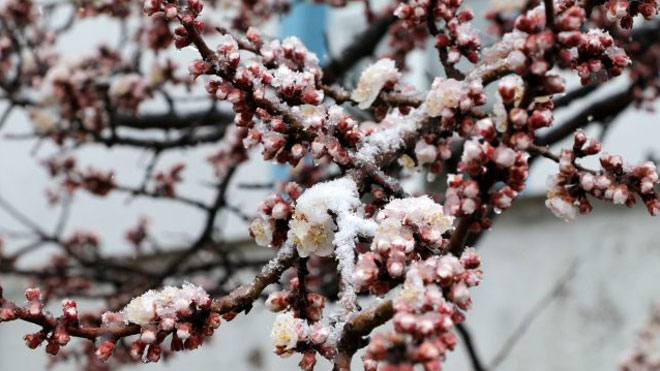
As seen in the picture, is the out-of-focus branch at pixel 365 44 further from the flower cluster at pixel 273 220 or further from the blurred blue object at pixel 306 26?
the flower cluster at pixel 273 220

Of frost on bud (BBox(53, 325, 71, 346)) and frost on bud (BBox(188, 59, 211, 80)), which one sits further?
frost on bud (BBox(188, 59, 211, 80))

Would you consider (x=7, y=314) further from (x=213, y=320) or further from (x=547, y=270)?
(x=547, y=270)

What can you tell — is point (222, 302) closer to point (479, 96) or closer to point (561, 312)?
point (479, 96)

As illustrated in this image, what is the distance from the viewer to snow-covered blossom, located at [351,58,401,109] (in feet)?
4.24

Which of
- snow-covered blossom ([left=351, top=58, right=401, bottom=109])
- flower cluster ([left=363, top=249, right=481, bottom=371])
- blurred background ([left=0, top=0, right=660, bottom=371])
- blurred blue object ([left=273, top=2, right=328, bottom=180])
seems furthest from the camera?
blurred blue object ([left=273, top=2, right=328, bottom=180])

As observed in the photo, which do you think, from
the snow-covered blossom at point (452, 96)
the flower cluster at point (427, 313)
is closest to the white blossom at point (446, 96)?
the snow-covered blossom at point (452, 96)

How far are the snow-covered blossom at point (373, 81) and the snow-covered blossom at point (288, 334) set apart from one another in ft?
1.53

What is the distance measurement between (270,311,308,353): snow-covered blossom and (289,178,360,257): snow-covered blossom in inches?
4.3

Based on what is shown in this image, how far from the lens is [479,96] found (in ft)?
3.46

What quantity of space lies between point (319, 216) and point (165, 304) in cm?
23

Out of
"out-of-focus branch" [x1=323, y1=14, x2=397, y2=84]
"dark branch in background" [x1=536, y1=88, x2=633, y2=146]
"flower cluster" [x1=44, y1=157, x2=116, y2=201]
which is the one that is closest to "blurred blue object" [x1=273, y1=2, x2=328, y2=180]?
"flower cluster" [x1=44, y1=157, x2=116, y2=201]

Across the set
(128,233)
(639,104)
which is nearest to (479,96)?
(639,104)

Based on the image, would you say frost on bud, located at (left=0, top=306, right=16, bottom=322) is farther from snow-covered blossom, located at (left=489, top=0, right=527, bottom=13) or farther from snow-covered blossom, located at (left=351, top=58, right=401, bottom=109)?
snow-covered blossom, located at (left=489, top=0, right=527, bottom=13)

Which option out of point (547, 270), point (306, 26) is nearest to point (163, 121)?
point (306, 26)
